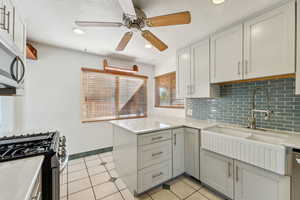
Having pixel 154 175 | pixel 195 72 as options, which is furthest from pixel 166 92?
pixel 154 175

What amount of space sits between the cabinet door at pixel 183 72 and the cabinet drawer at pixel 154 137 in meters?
0.96

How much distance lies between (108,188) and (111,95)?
203 cm

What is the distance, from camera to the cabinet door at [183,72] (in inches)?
95.6

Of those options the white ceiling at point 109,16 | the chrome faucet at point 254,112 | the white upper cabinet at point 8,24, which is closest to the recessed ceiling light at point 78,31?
the white ceiling at point 109,16

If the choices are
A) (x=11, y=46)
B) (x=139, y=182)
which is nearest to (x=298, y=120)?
(x=139, y=182)

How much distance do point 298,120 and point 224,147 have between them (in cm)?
90

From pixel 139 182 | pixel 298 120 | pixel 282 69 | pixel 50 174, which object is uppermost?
pixel 282 69

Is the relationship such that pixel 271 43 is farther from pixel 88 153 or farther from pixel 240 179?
pixel 88 153

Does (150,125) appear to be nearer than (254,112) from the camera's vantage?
No

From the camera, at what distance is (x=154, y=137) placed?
1.77 m

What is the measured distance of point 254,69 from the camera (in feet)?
5.23

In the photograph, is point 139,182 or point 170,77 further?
point 170,77

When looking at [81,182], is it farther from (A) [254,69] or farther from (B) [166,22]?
(A) [254,69]

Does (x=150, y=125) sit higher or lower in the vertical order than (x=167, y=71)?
lower
